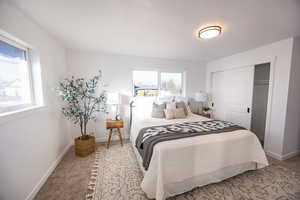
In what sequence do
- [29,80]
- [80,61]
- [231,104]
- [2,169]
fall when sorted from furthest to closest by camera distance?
[231,104] → [80,61] → [29,80] → [2,169]

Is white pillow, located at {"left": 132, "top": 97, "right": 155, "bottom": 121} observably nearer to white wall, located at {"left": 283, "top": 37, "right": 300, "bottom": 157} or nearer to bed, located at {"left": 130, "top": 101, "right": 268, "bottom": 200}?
bed, located at {"left": 130, "top": 101, "right": 268, "bottom": 200}

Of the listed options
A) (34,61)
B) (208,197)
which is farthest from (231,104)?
(34,61)

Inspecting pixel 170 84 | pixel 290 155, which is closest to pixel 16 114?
pixel 170 84

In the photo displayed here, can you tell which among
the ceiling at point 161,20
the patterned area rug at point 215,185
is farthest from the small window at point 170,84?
the patterned area rug at point 215,185

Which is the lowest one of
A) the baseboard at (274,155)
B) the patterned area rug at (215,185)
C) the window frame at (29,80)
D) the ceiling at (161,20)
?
the patterned area rug at (215,185)

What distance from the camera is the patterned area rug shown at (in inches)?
60.3

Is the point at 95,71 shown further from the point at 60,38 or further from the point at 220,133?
the point at 220,133

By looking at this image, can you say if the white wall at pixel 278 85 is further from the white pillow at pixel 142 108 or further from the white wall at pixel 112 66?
the white pillow at pixel 142 108

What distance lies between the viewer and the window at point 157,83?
3457 millimetres

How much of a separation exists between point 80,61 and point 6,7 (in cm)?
168

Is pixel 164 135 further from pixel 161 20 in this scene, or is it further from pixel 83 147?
pixel 83 147

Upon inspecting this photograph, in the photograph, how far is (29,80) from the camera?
5.68 feet

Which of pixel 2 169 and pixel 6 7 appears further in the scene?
pixel 6 7

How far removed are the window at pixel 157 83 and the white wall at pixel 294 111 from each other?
2.37 meters
